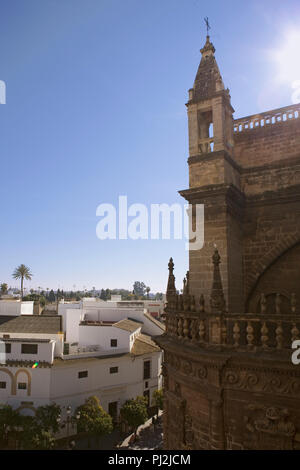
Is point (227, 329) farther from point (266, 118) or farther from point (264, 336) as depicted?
point (266, 118)

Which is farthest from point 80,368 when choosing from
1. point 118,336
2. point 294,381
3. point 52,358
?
point 294,381

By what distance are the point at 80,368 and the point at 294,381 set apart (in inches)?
984

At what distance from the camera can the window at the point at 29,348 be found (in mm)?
27389

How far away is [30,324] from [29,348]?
5184 mm

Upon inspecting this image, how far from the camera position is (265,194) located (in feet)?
33.4

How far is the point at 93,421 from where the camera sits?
985 inches

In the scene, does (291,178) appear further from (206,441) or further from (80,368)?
(80,368)

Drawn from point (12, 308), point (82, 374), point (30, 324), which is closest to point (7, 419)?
point (82, 374)

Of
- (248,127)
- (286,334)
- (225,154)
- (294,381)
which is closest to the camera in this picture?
(294,381)

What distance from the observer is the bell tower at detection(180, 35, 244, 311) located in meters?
9.14

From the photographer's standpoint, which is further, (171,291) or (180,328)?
(171,291)

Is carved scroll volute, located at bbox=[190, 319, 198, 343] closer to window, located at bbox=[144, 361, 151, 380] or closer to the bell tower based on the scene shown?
the bell tower

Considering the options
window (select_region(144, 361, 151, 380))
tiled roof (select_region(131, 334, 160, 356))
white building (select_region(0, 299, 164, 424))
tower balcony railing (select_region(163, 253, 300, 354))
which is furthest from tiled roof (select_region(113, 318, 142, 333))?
tower balcony railing (select_region(163, 253, 300, 354))

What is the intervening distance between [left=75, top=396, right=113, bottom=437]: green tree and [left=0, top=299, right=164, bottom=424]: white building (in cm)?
205
